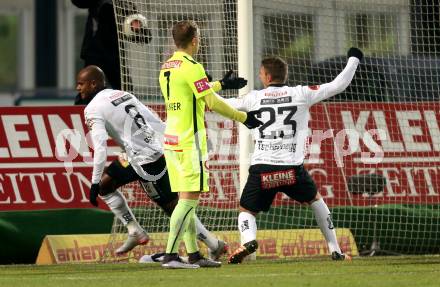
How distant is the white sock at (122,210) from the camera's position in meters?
12.4

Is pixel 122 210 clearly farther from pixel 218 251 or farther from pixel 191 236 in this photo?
pixel 191 236

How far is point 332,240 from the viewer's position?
12.0 m

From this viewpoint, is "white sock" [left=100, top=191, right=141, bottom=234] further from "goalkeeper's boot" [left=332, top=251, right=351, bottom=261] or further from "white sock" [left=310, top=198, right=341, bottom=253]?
"goalkeeper's boot" [left=332, top=251, right=351, bottom=261]

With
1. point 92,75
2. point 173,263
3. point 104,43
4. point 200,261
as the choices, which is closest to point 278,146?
point 200,261

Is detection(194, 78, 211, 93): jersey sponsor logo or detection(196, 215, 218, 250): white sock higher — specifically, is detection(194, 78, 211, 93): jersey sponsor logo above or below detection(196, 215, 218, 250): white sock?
above

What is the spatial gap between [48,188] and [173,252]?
263 centimetres

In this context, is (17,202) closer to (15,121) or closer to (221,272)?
(15,121)

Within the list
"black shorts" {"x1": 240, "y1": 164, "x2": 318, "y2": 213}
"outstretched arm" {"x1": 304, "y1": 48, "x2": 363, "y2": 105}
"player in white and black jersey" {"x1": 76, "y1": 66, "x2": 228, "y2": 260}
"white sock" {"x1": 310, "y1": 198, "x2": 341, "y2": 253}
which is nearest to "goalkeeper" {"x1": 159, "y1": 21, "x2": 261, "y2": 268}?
"black shorts" {"x1": 240, "y1": 164, "x2": 318, "y2": 213}

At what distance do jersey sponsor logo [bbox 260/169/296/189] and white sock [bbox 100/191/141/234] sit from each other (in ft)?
4.58

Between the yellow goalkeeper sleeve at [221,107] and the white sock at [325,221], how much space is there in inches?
51.5

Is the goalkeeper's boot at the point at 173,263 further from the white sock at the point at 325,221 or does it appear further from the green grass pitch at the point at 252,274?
the white sock at the point at 325,221

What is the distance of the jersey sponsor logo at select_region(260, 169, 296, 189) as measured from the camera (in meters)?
11.7

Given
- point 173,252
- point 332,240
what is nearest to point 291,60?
point 332,240

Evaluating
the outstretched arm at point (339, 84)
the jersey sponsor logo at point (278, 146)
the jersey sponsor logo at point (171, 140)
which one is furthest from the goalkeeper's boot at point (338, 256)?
the jersey sponsor logo at point (171, 140)
